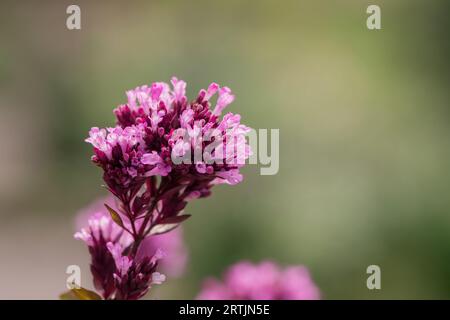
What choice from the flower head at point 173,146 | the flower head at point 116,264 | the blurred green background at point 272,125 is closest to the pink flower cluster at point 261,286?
the flower head at point 116,264

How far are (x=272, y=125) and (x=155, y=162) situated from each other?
4736 millimetres

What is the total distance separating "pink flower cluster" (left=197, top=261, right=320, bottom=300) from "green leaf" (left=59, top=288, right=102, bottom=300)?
71cm

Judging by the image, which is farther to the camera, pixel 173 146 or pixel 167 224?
pixel 167 224

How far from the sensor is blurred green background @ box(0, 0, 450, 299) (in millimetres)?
4664

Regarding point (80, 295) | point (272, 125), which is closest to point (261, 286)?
point (80, 295)

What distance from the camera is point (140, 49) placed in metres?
7.26

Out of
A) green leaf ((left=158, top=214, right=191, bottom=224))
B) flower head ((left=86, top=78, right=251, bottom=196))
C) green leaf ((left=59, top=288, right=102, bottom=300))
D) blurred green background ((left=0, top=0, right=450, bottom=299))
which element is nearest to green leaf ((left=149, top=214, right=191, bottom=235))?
green leaf ((left=158, top=214, right=191, bottom=224))

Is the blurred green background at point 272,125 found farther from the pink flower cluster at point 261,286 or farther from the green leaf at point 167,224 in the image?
the green leaf at point 167,224

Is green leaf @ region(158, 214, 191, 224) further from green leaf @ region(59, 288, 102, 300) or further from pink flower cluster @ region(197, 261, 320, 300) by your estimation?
pink flower cluster @ region(197, 261, 320, 300)

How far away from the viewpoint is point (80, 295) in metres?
1.41

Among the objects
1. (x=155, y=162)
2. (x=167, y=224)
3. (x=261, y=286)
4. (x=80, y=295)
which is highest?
(x=155, y=162)

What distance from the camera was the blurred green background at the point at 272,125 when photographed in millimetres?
4664

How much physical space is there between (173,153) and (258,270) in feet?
3.63

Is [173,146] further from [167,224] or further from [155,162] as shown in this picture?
[167,224]
